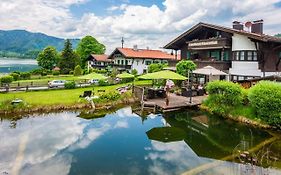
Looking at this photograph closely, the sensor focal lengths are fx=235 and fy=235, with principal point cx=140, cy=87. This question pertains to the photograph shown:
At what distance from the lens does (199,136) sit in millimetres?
14086

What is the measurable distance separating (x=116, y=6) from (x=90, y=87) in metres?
11.0

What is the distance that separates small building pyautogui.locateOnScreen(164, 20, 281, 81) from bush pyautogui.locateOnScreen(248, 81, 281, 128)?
24.4 feet

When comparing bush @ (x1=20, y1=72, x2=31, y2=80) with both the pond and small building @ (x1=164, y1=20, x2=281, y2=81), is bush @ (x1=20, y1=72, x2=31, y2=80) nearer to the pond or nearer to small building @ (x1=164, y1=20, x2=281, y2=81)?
the pond

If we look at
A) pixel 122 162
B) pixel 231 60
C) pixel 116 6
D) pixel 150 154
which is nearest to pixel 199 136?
pixel 150 154

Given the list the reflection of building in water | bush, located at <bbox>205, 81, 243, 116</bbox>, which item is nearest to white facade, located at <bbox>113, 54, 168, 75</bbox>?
bush, located at <bbox>205, 81, 243, 116</bbox>

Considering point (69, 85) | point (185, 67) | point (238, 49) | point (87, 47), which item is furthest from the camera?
point (87, 47)

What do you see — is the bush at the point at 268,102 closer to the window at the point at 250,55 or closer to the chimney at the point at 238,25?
the window at the point at 250,55

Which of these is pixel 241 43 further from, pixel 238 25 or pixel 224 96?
pixel 224 96

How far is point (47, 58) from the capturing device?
66.8 meters

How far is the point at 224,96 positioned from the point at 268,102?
3383 mm

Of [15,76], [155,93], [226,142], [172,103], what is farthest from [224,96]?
[15,76]

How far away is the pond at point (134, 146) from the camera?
9680 millimetres

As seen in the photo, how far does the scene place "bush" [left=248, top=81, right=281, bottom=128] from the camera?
14586mm

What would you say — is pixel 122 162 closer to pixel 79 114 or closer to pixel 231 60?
pixel 79 114
